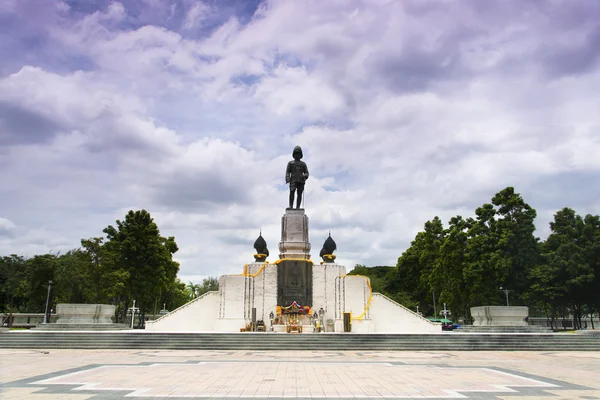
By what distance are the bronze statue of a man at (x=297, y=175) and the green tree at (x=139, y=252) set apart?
1273 centimetres

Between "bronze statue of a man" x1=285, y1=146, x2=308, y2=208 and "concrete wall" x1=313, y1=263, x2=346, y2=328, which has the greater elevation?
"bronze statue of a man" x1=285, y1=146, x2=308, y2=208

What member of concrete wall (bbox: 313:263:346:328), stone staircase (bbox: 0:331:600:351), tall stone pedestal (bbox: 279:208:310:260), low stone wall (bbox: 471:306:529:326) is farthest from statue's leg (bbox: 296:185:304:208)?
low stone wall (bbox: 471:306:529:326)

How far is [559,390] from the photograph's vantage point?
9.91m

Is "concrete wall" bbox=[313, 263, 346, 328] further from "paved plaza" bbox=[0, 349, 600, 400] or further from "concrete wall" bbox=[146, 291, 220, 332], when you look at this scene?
"paved plaza" bbox=[0, 349, 600, 400]

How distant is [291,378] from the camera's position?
36.8ft

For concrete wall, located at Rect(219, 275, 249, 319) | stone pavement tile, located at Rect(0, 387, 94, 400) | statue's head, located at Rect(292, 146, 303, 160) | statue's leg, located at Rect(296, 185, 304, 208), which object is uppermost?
statue's head, located at Rect(292, 146, 303, 160)

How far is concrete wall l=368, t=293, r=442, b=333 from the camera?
30.5m

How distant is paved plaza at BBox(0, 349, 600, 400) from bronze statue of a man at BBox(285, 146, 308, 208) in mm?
17910

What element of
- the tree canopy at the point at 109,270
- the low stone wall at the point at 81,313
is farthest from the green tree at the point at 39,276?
the low stone wall at the point at 81,313

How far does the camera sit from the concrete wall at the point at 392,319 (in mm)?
30547

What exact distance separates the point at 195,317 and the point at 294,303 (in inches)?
267

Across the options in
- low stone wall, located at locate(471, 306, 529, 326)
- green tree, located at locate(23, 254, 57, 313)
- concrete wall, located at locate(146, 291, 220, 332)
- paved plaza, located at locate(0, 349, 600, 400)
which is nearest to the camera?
paved plaza, located at locate(0, 349, 600, 400)

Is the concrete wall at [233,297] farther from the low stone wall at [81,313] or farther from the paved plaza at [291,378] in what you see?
the paved plaza at [291,378]

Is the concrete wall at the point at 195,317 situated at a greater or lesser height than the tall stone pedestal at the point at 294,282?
lesser
